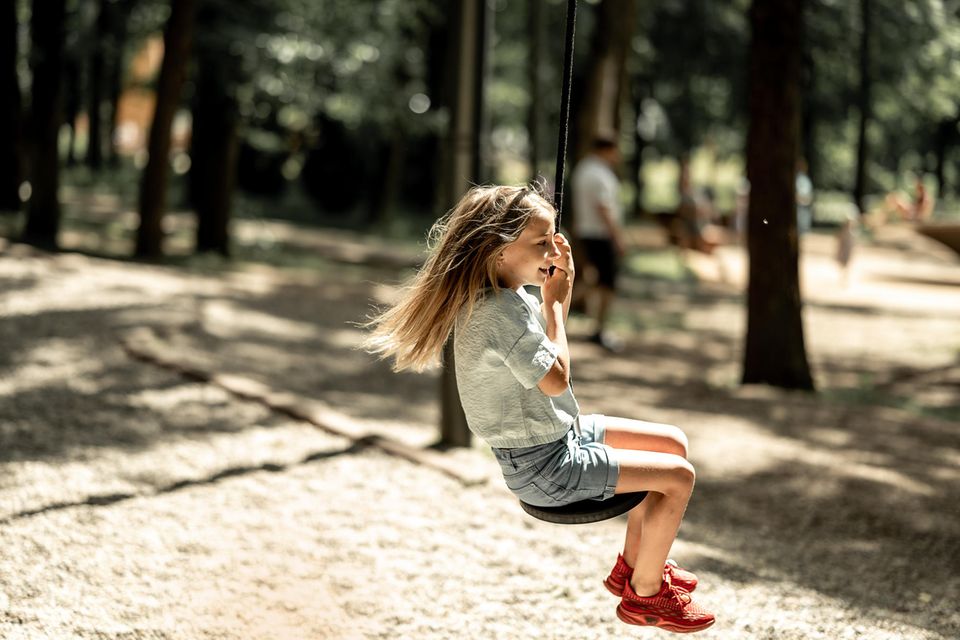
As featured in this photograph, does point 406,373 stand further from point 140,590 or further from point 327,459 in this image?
point 140,590

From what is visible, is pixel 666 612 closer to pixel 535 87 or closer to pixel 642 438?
pixel 642 438

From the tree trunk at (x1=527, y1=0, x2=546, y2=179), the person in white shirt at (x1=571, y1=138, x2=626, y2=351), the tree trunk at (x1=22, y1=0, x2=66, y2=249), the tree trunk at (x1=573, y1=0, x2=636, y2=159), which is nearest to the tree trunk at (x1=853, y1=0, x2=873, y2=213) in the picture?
the tree trunk at (x1=573, y1=0, x2=636, y2=159)

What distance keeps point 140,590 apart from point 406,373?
5620 mm

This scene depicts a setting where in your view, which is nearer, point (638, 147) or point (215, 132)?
point (215, 132)

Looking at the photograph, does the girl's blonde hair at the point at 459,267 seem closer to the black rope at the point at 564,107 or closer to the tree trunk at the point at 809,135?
the black rope at the point at 564,107

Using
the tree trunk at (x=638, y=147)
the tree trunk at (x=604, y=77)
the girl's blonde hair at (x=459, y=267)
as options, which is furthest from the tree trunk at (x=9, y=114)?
the tree trunk at (x=638, y=147)

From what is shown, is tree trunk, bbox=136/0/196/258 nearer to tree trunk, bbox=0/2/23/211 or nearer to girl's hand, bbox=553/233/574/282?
tree trunk, bbox=0/2/23/211

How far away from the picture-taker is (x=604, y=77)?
48.2ft

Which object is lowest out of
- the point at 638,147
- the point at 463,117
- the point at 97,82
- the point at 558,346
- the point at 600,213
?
the point at 558,346

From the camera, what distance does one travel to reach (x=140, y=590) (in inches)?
173

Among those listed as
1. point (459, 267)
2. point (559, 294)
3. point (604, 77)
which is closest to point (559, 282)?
point (559, 294)

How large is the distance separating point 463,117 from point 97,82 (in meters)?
25.9

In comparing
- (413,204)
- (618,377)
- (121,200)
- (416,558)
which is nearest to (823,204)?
(413,204)

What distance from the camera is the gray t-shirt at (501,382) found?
3346mm
